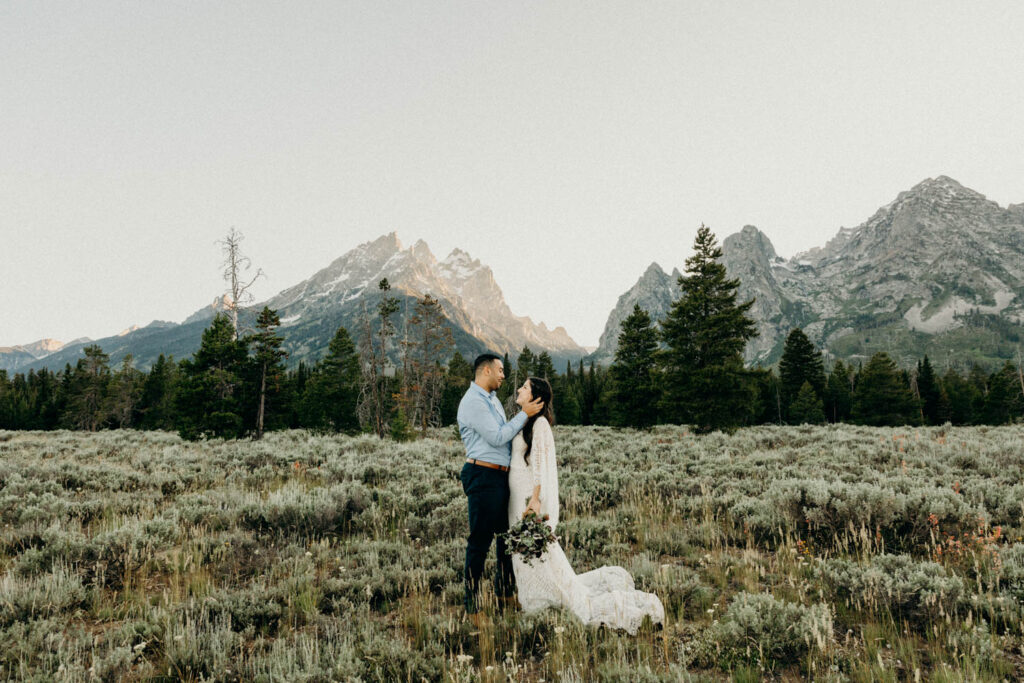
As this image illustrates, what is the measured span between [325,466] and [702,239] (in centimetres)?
2663

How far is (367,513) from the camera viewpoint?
26.5ft

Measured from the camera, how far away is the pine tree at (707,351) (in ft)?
84.2

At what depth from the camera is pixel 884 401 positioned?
4919cm

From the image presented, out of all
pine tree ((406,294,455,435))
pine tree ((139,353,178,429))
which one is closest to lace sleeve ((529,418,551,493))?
pine tree ((406,294,455,435))

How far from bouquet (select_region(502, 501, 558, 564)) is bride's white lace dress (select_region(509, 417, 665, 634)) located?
22cm

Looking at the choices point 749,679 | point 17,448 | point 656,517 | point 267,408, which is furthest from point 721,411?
point 17,448

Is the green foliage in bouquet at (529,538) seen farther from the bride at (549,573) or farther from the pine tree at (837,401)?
the pine tree at (837,401)

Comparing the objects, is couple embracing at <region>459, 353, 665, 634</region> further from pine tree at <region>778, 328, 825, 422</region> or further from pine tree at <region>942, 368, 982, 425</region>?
pine tree at <region>942, 368, 982, 425</region>

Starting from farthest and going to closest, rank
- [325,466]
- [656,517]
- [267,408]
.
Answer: [267,408], [325,466], [656,517]

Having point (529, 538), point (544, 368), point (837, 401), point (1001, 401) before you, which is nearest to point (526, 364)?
point (544, 368)

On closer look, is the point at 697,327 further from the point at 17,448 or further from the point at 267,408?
the point at 17,448

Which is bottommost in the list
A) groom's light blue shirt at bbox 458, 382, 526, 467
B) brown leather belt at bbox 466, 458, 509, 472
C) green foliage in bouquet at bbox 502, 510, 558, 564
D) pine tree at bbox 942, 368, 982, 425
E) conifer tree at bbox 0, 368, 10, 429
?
pine tree at bbox 942, 368, 982, 425

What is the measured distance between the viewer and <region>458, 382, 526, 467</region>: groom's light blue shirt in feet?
15.7

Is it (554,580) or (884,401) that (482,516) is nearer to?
(554,580)
